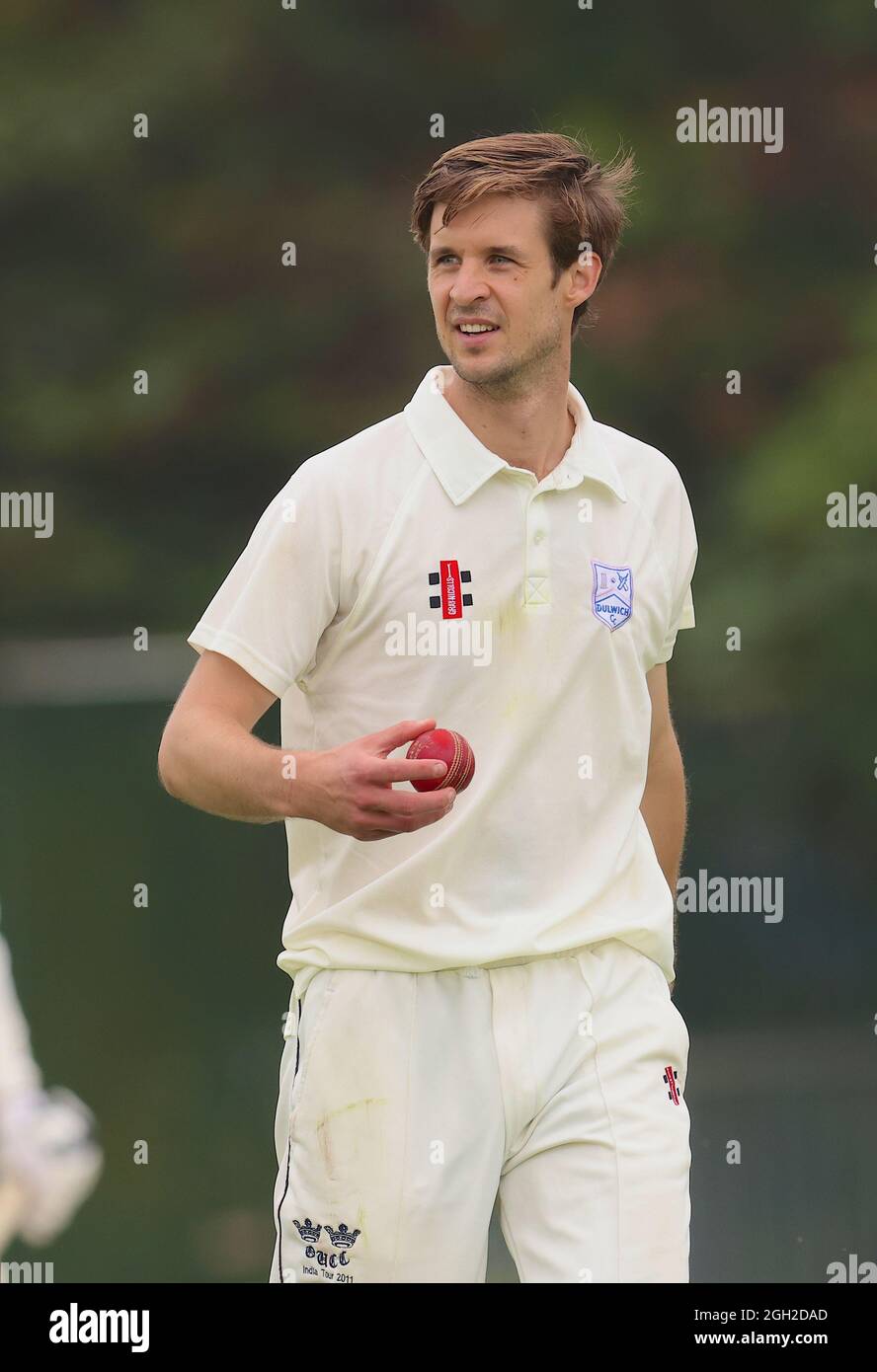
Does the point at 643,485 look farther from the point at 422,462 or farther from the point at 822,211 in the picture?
the point at 822,211

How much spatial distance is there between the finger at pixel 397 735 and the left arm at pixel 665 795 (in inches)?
35.5

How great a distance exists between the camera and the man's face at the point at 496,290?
337 centimetres

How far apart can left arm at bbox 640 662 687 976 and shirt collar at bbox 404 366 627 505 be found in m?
0.45

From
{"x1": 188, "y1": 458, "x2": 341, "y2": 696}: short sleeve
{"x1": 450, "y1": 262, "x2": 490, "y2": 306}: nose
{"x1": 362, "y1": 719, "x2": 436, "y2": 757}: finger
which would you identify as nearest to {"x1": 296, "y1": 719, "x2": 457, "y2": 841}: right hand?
{"x1": 362, "y1": 719, "x2": 436, "y2": 757}: finger

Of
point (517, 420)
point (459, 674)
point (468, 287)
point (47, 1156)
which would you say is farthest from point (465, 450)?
point (47, 1156)

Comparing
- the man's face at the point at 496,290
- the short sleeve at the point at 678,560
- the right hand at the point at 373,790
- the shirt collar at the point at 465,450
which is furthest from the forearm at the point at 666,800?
the right hand at the point at 373,790

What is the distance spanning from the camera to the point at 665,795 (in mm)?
3805

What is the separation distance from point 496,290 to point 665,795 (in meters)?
0.98

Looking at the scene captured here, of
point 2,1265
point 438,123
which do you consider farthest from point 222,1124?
point 438,123

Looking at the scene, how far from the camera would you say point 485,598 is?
10.8ft

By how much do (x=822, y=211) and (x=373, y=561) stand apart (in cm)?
450

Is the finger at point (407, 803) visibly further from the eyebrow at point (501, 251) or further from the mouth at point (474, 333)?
the eyebrow at point (501, 251)

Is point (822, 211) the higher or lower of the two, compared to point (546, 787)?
higher

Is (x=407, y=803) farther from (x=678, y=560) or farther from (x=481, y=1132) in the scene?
(x=678, y=560)
